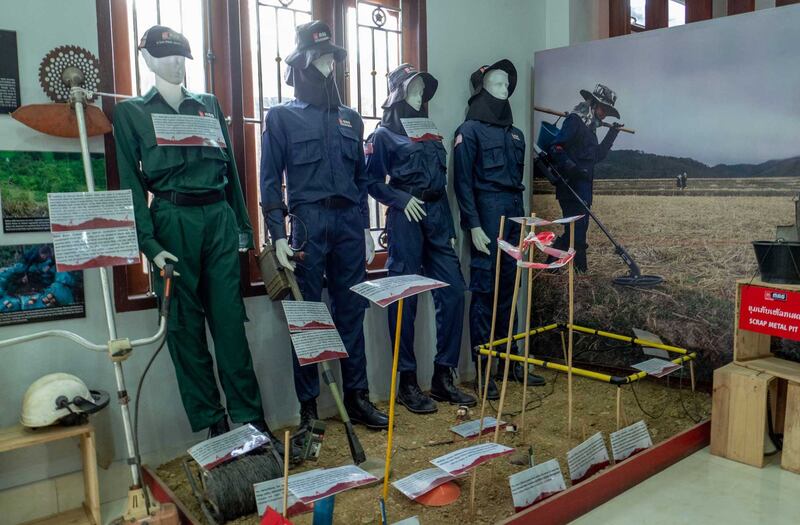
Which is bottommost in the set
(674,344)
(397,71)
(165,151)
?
(674,344)

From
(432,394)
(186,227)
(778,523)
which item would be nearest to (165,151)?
(186,227)

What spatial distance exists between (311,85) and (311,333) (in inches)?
46.8

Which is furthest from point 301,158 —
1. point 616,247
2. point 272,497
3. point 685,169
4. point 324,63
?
point 685,169

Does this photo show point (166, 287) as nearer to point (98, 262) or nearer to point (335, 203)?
point (98, 262)

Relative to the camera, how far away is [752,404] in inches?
104

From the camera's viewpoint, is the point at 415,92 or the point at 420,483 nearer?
the point at 420,483

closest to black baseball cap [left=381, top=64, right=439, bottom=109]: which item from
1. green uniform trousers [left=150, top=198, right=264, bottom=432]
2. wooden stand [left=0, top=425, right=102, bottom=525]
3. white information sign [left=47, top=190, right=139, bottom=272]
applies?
green uniform trousers [left=150, top=198, right=264, bottom=432]

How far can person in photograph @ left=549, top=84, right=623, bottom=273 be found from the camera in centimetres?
371

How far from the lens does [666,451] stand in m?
2.63

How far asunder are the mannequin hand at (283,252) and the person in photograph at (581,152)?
6.08 ft

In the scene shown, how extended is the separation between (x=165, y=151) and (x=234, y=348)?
84 cm

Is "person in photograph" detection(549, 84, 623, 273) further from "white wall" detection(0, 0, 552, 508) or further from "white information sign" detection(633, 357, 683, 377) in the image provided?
"white information sign" detection(633, 357, 683, 377)

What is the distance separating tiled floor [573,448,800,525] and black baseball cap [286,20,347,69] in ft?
7.29

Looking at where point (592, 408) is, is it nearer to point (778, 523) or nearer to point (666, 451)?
point (666, 451)
